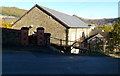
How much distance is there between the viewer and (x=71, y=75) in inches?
170

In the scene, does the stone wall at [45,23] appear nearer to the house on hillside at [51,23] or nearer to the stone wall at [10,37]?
the house on hillside at [51,23]

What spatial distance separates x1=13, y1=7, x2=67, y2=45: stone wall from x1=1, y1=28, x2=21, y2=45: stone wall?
9.68 meters

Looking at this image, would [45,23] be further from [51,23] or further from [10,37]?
[10,37]

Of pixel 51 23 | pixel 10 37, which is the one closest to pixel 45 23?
pixel 51 23

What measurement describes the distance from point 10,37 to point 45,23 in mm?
11055

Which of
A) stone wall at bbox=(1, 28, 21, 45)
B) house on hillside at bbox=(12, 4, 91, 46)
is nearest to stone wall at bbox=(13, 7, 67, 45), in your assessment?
house on hillside at bbox=(12, 4, 91, 46)

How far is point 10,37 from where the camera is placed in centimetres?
1081

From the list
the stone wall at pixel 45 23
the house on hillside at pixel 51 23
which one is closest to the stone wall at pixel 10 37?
the house on hillside at pixel 51 23

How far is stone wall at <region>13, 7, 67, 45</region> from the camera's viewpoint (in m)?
20.7

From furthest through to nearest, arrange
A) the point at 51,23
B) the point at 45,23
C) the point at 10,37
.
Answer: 1. the point at 45,23
2. the point at 51,23
3. the point at 10,37

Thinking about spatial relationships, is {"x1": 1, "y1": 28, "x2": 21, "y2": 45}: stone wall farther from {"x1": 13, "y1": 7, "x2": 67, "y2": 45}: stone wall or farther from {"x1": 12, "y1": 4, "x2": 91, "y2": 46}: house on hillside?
{"x1": 13, "y1": 7, "x2": 67, "y2": 45}: stone wall

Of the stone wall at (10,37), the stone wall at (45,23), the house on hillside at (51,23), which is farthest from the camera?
the stone wall at (45,23)

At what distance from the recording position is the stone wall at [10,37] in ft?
34.7

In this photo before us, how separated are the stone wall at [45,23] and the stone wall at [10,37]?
31.8 feet
